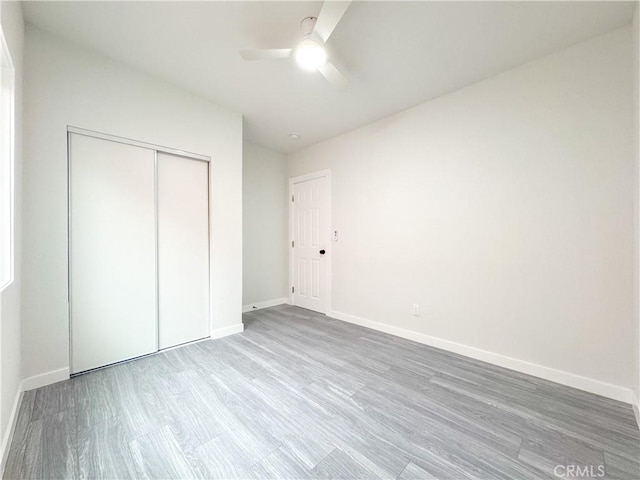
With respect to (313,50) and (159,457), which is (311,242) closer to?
(313,50)

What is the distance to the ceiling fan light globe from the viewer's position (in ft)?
5.26

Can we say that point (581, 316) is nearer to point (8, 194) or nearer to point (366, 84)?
point (366, 84)

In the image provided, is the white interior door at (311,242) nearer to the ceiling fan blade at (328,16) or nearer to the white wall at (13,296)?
the ceiling fan blade at (328,16)

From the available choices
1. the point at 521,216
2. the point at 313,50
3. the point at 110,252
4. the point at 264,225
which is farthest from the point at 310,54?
the point at 264,225

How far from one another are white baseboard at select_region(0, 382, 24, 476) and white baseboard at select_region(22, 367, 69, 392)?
0.10 feet

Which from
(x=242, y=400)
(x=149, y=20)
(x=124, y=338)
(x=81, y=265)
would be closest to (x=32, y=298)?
(x=81, y=265)

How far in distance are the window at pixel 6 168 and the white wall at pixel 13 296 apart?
0.07 meters

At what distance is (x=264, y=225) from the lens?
410 centimetres

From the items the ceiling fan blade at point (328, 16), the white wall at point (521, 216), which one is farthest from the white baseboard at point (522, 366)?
the ceiling fan blade at point (328, 16)

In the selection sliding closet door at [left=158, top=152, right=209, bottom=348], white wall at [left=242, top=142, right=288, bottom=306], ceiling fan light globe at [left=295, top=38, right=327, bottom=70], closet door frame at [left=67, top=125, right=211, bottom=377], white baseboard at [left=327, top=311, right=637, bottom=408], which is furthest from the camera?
white wall at [left=242, top=142, right=288, bottom=306]

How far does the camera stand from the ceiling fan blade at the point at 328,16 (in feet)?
4.33

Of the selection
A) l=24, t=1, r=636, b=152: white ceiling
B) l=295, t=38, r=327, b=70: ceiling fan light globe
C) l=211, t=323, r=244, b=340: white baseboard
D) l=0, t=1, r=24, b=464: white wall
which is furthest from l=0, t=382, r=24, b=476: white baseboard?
l=295, t=38, r=327, b=70: ceiling fan light globe

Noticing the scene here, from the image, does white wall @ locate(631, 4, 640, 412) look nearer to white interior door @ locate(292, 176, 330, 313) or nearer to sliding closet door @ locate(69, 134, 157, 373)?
white interior door @ locate(292, 176, 330, 313)

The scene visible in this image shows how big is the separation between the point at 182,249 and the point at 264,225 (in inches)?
64.6
